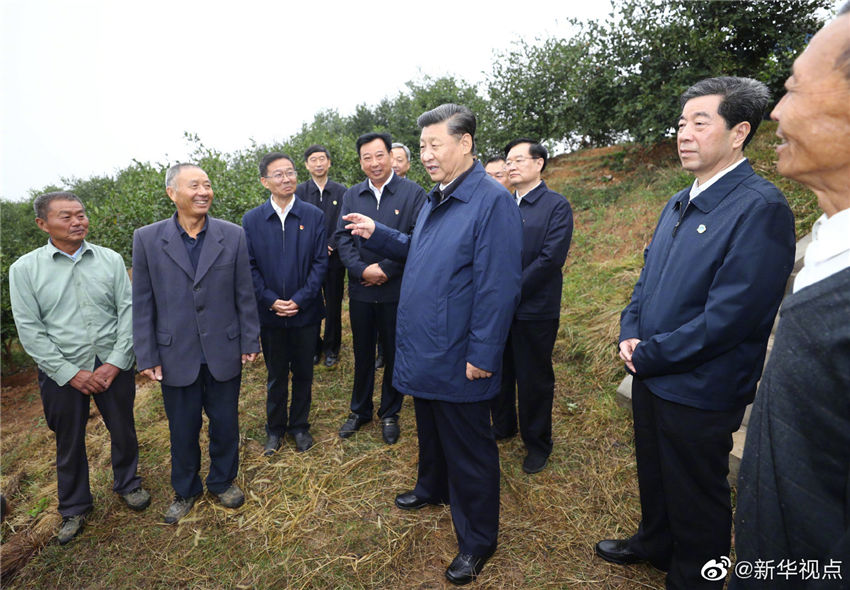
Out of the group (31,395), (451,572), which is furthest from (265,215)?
(31,395)

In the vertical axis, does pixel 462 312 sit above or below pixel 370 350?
above

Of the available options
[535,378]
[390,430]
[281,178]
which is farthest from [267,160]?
[535,378]

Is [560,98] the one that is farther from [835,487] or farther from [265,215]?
[835,487]

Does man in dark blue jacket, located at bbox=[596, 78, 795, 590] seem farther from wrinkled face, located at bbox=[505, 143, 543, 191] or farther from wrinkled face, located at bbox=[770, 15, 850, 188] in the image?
wrinkled face, located at bbox=[505, 143, 543, 191]

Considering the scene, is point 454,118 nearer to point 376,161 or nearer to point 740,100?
point 740,100

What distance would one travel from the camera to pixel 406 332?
8.35 feet

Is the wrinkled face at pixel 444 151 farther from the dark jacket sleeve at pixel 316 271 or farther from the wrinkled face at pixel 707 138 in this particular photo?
the dark jacket sleeve at pixel 316 271

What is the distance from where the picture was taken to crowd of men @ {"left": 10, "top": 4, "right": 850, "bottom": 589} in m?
1.06

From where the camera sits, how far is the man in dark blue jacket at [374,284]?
3.85 metres

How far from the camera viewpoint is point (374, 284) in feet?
12.3

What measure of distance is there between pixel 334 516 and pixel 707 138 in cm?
303

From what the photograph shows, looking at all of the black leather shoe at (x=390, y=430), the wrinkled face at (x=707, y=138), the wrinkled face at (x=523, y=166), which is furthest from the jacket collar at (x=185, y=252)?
the wrinkled face at (x=707, y=138)

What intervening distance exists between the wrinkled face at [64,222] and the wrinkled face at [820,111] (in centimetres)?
357

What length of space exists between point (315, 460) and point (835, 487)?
11.0 ft
